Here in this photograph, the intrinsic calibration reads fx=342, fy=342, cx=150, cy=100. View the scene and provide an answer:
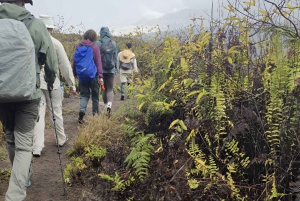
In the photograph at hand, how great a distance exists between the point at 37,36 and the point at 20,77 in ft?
2.26

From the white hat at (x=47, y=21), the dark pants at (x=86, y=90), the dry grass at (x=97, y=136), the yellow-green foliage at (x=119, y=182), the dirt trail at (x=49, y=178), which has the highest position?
the white hat at (x=47, y=21)

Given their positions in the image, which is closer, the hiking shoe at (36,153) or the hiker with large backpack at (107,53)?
the hiking shoe at (36,153)

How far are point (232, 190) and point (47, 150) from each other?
392 centimetres

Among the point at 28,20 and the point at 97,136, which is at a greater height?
the point at 28,20

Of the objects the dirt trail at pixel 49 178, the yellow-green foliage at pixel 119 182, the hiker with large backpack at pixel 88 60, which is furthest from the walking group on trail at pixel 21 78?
the hiker with large backpack at pixel 88 60

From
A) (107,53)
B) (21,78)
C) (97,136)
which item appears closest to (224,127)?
(21,78)

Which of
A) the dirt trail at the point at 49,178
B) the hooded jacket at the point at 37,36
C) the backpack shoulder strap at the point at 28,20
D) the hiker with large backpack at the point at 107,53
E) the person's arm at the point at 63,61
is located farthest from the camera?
the hiker with large backpack at the point at 107,53

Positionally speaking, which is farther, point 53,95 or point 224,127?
point 53,95

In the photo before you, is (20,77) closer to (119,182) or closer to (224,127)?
(119,182)

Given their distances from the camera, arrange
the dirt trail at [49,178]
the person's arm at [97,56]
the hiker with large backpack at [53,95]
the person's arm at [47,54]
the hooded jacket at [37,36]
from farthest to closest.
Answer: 1. the person's arm at [97,56]
2. the hiker with large backpack at [53,95]
3. the dirt trail at [49,178]
4. the person's arm at [47,54]
5. the hooded jacket at [37,36]

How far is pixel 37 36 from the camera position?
3816 millimetres

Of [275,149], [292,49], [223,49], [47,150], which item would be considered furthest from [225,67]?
[47,150]

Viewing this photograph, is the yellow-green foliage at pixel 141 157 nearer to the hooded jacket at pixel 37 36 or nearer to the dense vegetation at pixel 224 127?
the dense vegetation at pixel 224 127

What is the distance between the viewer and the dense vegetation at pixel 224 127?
3.20 m
